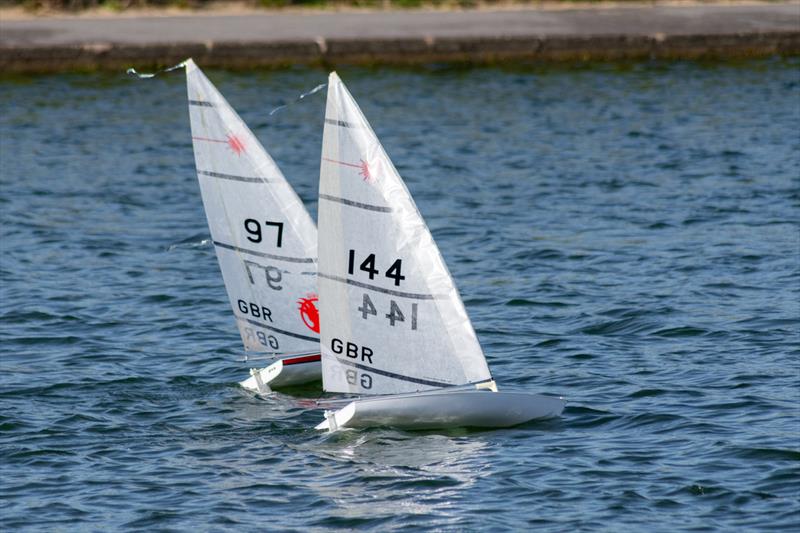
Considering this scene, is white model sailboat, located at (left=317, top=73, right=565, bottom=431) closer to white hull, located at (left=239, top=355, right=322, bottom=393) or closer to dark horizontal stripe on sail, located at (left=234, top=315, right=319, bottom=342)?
white hull, located at (left=239, top=355, right=322, bottom=393)

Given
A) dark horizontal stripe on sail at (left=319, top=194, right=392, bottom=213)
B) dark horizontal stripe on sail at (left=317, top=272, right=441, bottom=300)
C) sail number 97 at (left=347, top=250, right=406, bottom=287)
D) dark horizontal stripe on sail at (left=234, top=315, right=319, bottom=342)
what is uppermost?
dark horizontal stripe on sail at (left=319, top=194, right=392, bottom=213)

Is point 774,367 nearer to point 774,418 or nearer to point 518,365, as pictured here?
point 774,418

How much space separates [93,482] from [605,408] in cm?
689

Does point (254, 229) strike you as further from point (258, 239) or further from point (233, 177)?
point (233, 177)

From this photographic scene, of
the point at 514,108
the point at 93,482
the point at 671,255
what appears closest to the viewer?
the point at 93,482

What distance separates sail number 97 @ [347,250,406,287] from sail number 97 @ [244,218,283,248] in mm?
2298

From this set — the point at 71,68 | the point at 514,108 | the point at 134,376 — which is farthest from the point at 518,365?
the point at 71,68

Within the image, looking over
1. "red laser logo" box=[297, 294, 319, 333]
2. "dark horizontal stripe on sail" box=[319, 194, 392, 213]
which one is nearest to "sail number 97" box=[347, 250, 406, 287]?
"dark horizontal stripe on sail" box=[319, 194, 392, 213]

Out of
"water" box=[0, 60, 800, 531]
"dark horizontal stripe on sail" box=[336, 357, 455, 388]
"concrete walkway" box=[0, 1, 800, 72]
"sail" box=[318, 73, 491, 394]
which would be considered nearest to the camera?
"water" box=[0, 60, 800, 531]

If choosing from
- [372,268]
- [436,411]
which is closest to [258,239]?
[372,268]

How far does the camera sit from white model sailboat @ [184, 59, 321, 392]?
19109 millimetres

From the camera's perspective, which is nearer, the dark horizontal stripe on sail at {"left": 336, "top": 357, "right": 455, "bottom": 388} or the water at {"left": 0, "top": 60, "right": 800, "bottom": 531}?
the water at {"left": 0, "top": 60, "right": 800, "bottom": 531}

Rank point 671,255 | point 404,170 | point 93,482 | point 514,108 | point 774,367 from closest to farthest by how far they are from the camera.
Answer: point 93,482, point 774,367, point 671,255, point 404,170, point 514,108

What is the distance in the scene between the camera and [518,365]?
21.9m
